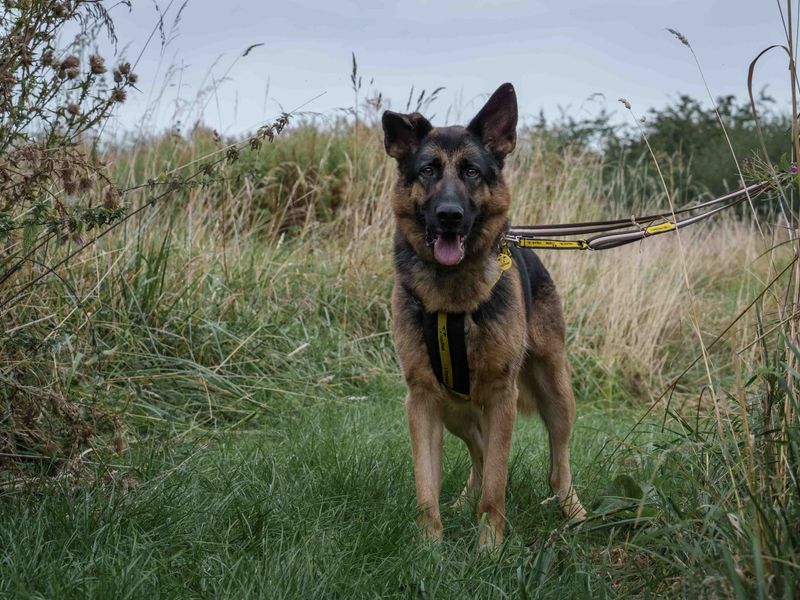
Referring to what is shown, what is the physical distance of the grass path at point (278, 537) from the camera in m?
2.45

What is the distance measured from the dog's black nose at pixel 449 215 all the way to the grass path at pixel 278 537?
117cm

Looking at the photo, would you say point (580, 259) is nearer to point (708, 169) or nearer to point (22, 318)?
point (22, 318)

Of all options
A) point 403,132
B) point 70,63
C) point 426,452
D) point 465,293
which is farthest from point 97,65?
point 426,452

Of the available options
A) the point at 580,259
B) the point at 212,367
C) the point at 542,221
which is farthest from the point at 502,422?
the point at 542,221

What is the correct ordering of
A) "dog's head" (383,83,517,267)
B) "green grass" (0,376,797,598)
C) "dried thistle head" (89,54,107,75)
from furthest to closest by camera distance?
"dog's head" (383,83,517,267) < "dried thistle head" (89,54,107,75) < "green grass" (0,376,797,598)

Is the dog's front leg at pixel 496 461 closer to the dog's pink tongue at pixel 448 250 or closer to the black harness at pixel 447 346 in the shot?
the black harness at pixel 447 346

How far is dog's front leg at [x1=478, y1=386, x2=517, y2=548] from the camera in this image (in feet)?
11.0

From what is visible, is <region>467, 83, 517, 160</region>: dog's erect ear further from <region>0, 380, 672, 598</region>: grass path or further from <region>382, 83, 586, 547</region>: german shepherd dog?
<region>0, 380, 672, 598</region>: grass path

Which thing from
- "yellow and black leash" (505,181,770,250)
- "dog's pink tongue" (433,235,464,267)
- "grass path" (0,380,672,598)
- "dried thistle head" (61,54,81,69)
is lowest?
"grass path" (0,380,672,598)

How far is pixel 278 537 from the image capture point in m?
2.95

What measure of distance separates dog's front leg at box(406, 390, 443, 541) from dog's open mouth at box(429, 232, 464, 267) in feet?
1.99

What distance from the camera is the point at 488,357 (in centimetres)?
345

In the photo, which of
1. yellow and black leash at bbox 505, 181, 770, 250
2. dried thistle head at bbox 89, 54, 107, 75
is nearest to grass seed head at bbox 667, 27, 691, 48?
yellow and black leash at bbox 505, 181, 770, 250

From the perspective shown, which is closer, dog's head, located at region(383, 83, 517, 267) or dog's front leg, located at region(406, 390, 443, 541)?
dog's front leg, located at region(406, 390, 443, 541)
